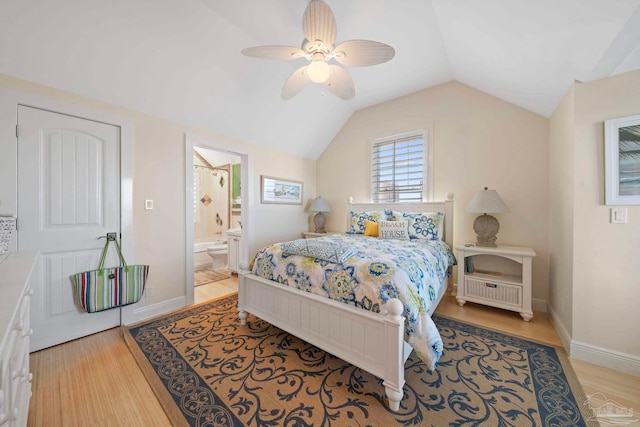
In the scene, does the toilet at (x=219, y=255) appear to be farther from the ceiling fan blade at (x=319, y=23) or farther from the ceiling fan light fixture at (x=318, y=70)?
the ceiling fan blade at (x=319, y=23)

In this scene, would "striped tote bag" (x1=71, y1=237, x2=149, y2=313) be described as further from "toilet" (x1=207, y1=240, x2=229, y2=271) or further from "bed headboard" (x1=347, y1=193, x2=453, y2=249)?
"bed headboard" (x1=347, y1=193, x2=453, y2=249)

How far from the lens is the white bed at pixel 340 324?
1.42 metres

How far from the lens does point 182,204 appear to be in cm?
287

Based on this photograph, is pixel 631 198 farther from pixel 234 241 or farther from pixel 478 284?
pixel 234 241

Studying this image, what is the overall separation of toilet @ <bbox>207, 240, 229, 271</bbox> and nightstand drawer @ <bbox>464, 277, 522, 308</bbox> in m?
3.81

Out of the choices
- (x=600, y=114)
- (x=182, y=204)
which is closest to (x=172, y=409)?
(x=182, y=204)

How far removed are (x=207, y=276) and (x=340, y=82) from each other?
367 cm

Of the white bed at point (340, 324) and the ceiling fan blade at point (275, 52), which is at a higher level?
the ceiling fan blade at point (275, 52)

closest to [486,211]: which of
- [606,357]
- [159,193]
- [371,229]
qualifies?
[371,229]

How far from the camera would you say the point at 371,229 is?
10.9ft

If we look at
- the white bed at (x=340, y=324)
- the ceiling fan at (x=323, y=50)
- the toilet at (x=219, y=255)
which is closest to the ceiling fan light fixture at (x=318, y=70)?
the ceiling fan at (x=323, y=50)

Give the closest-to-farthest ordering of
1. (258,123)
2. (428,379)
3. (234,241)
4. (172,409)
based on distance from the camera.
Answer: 1. (172,409)
2. (428,379)
3. (258,123)
4. (234,241)

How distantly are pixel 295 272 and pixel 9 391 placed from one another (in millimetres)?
1473

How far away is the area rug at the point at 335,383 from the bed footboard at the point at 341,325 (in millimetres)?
173
